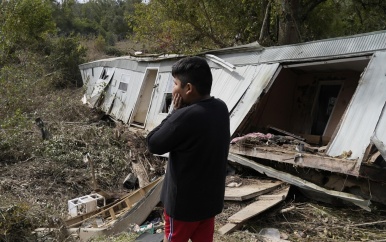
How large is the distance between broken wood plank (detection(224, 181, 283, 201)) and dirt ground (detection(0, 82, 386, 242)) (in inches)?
4.7

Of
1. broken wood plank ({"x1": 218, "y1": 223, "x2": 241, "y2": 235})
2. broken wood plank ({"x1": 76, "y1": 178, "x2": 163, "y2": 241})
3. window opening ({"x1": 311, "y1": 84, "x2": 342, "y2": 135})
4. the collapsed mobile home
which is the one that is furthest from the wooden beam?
window opening ({"x1": 311, "y1": 84, "x2": 342, "y2": 135})

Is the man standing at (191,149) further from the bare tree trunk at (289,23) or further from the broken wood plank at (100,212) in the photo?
the bare tree trunk at (289,23)

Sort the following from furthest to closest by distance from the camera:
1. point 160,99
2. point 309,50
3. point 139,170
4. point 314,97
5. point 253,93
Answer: point 160,99, point 314,97, point 139,170, point 253,93, point 309,50

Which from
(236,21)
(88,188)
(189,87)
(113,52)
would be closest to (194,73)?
(189,87)

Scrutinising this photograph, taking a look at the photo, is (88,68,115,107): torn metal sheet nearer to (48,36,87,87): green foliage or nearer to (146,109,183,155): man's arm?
(48,36,87,87): green foliage

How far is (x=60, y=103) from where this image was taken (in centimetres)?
1262

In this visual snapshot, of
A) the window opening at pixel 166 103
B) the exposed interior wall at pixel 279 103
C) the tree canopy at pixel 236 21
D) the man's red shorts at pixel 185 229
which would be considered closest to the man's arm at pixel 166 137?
the man's red shorts at pixel 185 229

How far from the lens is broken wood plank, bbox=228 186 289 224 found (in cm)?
505

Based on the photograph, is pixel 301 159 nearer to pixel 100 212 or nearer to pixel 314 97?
pixel 100 212

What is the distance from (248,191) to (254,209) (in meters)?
0.61

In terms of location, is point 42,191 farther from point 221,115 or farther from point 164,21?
point 164,21

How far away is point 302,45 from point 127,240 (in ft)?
17.2

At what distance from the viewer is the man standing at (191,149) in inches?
89.4

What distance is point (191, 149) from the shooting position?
230 centimetres
